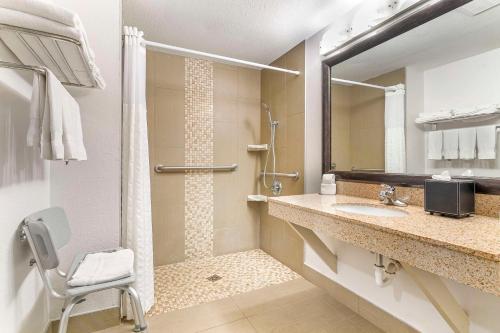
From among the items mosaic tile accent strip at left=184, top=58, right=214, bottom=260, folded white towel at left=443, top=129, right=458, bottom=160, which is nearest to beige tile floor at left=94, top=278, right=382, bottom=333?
mosaic tile accent strip at left=184, top=58, right=214, bottom=260

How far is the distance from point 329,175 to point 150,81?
6.20 feet

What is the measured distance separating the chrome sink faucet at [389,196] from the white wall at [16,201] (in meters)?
1.89

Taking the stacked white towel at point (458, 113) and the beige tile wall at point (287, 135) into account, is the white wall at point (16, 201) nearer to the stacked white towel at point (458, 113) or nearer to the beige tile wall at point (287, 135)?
the beige tile wall at point (287, 135)

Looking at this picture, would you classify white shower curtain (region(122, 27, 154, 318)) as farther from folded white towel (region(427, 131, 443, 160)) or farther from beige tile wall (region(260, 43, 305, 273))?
folded white towel (region(427, 131, 443, 160))

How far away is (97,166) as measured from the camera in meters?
1.57

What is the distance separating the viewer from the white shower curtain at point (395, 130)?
161 centimetres

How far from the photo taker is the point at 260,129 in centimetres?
304

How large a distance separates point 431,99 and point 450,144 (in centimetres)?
28

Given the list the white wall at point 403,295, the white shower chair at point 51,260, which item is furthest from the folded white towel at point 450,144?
the white shower chair at point 51,260

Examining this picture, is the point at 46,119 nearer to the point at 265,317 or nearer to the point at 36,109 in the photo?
the point at 36,109

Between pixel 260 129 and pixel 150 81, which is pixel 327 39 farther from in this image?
pixel 150 81

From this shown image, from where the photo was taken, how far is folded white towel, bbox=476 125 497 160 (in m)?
1.23

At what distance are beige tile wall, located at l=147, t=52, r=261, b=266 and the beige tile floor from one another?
91 centimetres

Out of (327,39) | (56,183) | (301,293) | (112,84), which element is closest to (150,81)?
(112,84)
